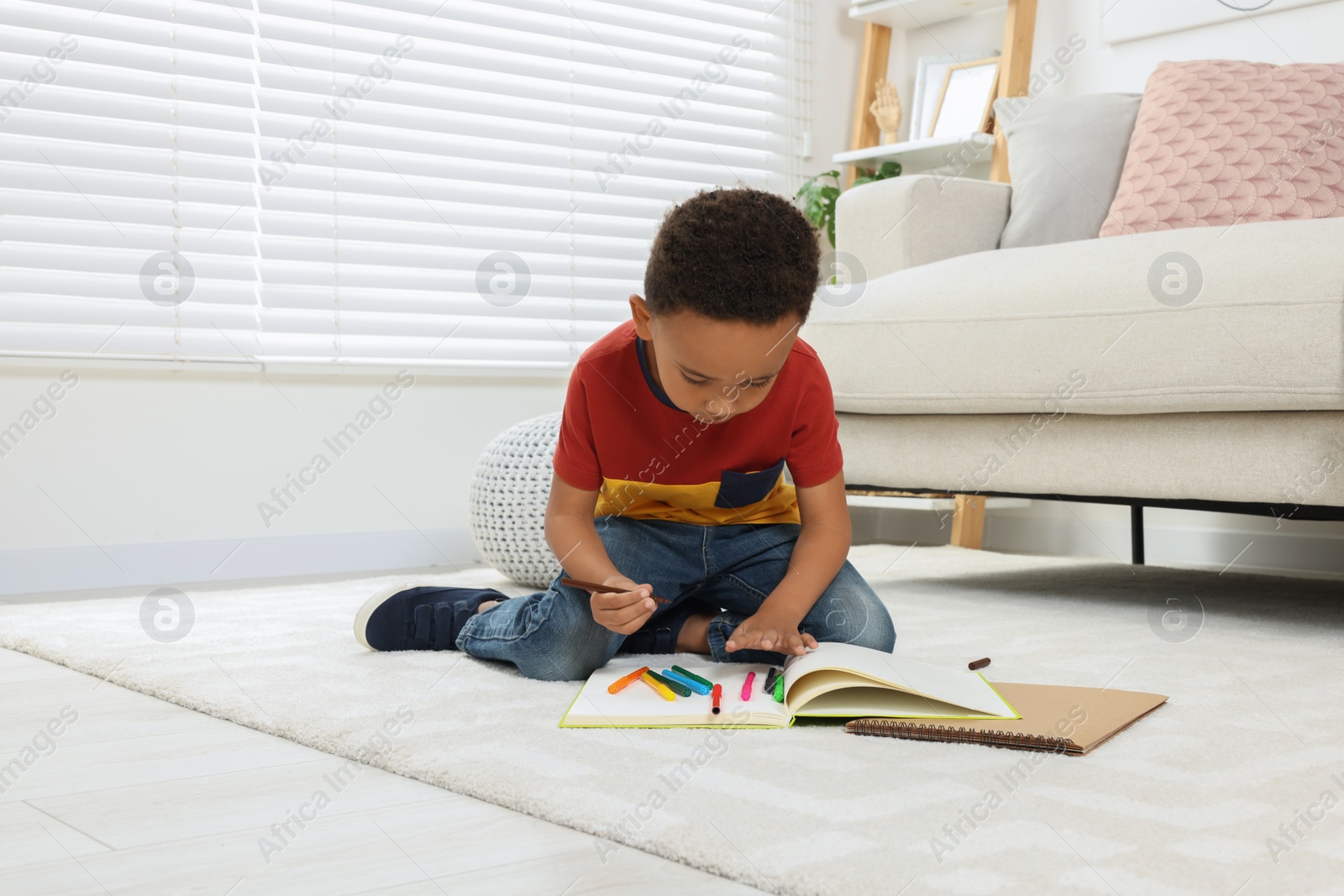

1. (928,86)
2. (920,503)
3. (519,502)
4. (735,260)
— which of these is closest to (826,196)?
(928,86)

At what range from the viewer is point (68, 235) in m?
2.04

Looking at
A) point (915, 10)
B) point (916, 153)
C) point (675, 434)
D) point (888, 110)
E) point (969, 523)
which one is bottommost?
point (969, 523)

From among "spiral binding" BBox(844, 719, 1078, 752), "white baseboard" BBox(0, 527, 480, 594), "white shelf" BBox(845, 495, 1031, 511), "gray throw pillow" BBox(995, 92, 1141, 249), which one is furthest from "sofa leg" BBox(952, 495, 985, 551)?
"spiral binding" BBox(844, 719, 1078, 752)

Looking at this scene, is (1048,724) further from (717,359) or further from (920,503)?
(920,503)

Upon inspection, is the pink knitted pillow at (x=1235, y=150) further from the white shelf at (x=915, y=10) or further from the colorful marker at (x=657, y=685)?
the colorful marker at (x=657, y=685)

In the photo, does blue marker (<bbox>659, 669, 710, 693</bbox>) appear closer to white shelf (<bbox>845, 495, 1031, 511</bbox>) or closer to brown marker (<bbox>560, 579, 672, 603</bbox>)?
brown marker (<bbox>560, 579, 672, 603</bbox>)

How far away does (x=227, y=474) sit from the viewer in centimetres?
218

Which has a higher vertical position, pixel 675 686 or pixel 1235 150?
pixel 1235 150

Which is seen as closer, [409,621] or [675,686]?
[675,686]

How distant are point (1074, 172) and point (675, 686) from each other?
1498 mm

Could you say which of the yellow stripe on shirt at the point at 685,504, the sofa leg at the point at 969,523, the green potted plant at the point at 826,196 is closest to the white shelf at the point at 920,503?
the sofa leg at the point at 969,523

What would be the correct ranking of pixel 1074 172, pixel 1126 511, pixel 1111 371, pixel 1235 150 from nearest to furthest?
pixel 1111 371, pixel 1235 150, pixel 1074 172, pixel 1126 511

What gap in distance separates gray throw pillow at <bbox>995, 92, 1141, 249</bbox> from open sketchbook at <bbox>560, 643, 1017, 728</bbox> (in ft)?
4.37

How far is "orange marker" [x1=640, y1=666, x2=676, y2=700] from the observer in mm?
1033
